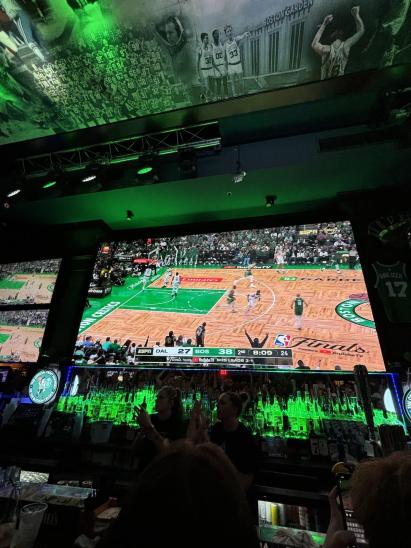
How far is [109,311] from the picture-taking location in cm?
479

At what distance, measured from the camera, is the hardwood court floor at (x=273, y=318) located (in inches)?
144

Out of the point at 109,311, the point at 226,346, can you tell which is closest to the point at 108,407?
the point at 109,311

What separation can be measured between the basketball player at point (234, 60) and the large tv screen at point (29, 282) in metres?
4.31

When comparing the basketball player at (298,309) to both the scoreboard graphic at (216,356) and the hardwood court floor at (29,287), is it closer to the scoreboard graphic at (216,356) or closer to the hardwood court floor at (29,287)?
the scoreboard graphic at (216,356)

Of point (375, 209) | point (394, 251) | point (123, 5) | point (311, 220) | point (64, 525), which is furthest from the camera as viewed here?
point (311, 220)

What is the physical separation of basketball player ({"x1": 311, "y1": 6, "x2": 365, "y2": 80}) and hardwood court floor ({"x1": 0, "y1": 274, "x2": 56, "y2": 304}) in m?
5.22

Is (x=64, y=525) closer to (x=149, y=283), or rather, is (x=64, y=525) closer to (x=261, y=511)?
(x=261, y=511)

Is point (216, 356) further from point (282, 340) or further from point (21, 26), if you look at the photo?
point (21, 26)

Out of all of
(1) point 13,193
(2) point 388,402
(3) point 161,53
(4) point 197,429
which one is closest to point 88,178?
(1) point 13,193

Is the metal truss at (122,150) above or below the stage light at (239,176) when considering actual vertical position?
above

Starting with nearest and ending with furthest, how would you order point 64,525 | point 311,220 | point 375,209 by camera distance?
point 64,525
point 375,209
point 311,220

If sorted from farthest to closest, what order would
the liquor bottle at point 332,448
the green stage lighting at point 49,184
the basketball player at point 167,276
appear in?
the basketball player at point 167,276 → the green stage lighting at point 49,184 → the liquor bottle at point 332,448

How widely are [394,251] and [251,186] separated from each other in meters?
2.16

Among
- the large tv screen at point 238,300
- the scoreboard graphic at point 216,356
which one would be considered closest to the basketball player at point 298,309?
the large tv screen at point 238,300
